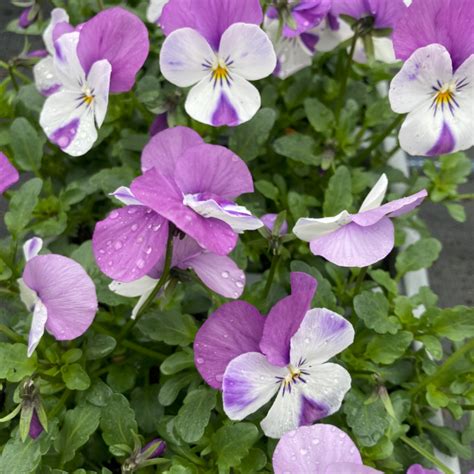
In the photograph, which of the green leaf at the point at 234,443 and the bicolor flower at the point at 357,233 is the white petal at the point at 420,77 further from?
the green leaf at the point at 234,443

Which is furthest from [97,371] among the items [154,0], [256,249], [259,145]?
[154,0]

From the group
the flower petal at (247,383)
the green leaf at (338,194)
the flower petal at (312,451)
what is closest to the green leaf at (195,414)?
the flower petal at (247,383)

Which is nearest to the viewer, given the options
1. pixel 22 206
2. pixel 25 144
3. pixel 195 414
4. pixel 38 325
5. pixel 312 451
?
pixel 312 451

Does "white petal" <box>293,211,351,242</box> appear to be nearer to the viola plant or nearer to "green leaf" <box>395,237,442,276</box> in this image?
the viola plant

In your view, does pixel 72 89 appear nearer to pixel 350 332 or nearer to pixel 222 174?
pixel 222 174

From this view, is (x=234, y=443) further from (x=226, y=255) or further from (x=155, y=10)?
(x=155, y=10)

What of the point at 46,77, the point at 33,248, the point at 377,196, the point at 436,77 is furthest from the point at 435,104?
the point at 46,77
